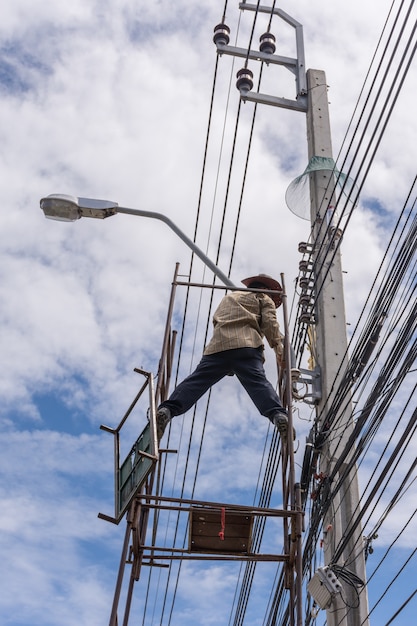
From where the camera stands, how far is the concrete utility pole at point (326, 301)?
6.68m

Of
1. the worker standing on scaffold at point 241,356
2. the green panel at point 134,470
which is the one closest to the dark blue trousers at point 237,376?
the worker standing on scaffold at point 241,356

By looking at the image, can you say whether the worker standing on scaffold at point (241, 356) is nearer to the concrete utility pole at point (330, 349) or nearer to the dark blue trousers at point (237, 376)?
the dark blue trousers at point (237, 376)

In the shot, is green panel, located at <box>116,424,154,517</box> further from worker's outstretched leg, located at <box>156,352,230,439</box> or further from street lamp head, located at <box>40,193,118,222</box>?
street lamp head, located at <box>40,193,118,222</box>

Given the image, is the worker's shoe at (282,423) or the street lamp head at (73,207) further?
the street lamp head at (73,207)

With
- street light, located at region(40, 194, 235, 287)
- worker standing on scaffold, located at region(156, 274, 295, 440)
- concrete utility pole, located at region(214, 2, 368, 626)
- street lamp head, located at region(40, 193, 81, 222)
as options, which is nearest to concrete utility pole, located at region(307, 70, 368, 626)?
concrete utility pole, located at region(214, 2, 368, 626)

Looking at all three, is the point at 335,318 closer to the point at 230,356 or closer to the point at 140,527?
the point at 230,356

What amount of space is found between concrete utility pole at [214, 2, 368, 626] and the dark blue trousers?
4.97 feet

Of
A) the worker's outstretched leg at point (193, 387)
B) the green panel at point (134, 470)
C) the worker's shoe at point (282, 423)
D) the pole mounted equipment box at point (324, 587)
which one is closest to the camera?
the green panel at point (134, 470)

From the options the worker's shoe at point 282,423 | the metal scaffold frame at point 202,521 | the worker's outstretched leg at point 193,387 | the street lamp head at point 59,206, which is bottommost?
the metal scaffold frame at point 202,521

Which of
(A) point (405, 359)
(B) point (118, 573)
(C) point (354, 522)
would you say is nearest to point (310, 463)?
(C) point (354, 522)

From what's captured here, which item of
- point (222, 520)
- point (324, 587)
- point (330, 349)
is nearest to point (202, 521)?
point (222, 520)

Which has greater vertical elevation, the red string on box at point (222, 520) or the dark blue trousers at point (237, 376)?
the dark blue trousers at point (237, 376)

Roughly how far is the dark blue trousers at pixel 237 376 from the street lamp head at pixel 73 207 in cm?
168

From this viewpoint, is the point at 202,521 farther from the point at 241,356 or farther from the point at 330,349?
the point at 330,349
